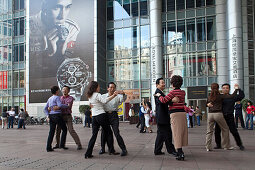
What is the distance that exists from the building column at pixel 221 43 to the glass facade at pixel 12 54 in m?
25.4

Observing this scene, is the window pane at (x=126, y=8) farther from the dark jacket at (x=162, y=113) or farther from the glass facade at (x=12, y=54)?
the dark jacket at (x=162, y=113)

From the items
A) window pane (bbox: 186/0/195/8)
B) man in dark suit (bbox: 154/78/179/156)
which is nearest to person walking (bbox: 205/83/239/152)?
man in dark suit (bbox: 154/78/179/156)

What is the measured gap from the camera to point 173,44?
2905 centimetres

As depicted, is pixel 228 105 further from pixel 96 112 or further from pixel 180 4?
pixel 180 4

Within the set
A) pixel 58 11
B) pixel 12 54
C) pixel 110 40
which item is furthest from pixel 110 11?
pixel 12 54

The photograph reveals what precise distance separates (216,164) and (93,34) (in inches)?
1051

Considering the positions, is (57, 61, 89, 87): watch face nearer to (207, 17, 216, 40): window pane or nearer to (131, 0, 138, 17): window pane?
(131, 0, 138, 17): window pane

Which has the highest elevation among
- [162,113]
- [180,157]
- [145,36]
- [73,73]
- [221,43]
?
[145,36]

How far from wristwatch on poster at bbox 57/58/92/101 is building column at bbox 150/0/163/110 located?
7.60 meters

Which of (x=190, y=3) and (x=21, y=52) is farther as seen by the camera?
(x=21, y=52)

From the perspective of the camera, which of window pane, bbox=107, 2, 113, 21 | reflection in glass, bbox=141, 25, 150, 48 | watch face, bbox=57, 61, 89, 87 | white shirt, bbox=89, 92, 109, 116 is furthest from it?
window pane, bbox=107, 2, 113, 21

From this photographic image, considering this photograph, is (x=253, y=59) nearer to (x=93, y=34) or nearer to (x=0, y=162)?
(x=93, y=34)

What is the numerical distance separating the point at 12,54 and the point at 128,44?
17.0 metres

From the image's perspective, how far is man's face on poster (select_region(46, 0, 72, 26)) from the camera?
3131 centimetres
